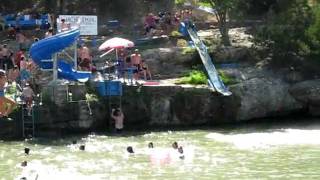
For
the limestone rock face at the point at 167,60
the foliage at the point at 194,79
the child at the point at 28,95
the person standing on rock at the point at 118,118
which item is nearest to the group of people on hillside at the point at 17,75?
the child at the point at 28,95

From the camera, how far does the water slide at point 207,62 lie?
98.5 feet

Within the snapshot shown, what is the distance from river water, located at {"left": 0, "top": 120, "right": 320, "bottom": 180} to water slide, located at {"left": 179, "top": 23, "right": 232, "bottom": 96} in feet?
7.83

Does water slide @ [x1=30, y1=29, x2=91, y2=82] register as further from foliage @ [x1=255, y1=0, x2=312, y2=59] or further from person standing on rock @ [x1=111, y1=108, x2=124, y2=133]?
foliage @ [x1=255, y1=0, x2=312, y2=59]

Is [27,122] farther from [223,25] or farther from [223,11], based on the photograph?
[223,11]

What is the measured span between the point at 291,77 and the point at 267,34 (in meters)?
2.61

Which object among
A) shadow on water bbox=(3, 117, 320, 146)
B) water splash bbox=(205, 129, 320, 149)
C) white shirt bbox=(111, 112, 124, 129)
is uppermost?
white shirt bbox=(111, 112, 124, 129)

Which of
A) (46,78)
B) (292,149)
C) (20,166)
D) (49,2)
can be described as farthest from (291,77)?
(49,2)

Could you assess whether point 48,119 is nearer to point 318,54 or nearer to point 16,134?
point 16,134

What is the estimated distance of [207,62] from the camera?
32.3m

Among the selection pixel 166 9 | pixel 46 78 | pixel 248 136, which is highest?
pixel 166 9

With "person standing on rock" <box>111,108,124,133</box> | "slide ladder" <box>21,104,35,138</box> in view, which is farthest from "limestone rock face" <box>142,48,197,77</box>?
"slide ladder" <box>21,104,35,138</box>

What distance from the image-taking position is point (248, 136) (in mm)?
26609

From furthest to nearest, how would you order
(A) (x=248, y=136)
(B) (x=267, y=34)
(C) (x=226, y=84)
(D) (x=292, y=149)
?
(B) (x=267, y=34) → (C) (x=226, y=84) → (A) (x=248, y=136) → (D) (x=292, y=149)

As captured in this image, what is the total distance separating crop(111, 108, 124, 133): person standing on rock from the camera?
90.7 feet
